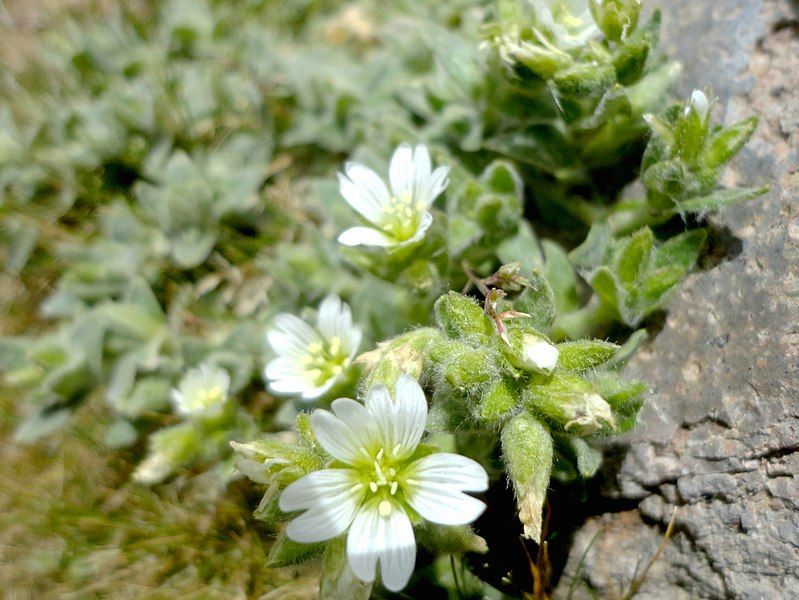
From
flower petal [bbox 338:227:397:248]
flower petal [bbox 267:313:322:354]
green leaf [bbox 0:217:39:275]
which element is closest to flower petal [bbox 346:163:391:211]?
flower petal [bbox 338:227:397:248]

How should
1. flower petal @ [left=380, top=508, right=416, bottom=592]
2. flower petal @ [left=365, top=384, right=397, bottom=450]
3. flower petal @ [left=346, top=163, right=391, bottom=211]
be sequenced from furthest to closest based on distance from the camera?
1. flower petal @ [left=346, top=163, right=391, bottom=211]
2. flower petal @ [left=365, top=384, right=397, bottom=450]
3. flower petal @ [left=380, top=508, right=416, bottom=592]

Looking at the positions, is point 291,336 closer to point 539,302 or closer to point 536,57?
point 539,302

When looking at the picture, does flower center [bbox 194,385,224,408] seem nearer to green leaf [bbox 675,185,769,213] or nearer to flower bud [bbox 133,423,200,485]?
flower bud [bbox 133,423,200,485]

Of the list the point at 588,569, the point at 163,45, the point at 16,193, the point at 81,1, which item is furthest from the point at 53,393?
the point at 81,1

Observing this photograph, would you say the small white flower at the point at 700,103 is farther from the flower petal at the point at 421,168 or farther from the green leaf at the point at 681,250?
the flower petal at the point at 421,168

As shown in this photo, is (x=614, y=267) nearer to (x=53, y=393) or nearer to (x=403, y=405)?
(x=403, y=405)

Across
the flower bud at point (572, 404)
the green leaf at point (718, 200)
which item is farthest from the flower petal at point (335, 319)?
the green leaf at point (718, 200)

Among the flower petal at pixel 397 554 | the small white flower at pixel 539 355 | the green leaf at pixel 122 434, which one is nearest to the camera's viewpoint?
the flower petal at pixel 397 554
